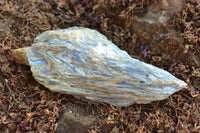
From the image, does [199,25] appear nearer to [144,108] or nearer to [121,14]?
[121,14]

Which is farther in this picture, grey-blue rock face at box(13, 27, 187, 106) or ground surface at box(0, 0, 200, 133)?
ground surface at box(0, 0, 200, 133)

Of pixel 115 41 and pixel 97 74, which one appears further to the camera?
pixel 115 41

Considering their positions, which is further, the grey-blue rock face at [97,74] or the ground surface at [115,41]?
the ground surface at [115,41]

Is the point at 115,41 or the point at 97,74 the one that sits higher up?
the point at 115,41

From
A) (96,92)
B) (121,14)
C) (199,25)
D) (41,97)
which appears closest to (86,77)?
(96,92)
